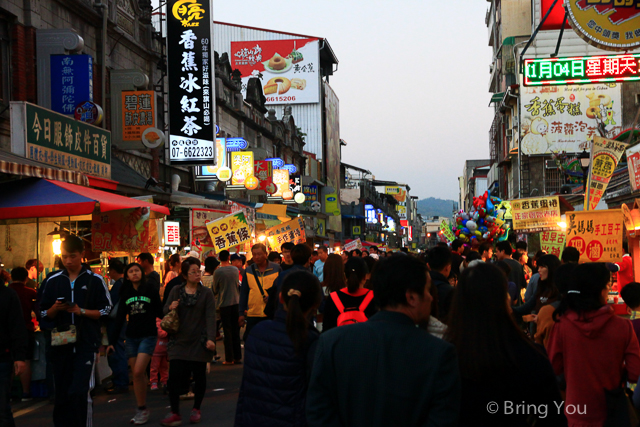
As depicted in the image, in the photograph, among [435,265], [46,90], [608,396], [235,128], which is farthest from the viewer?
[235,128]

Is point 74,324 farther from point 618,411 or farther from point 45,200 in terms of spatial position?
point 618,411

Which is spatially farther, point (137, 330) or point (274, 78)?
point (274, 78)

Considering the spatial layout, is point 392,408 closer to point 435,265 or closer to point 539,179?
point 435,265

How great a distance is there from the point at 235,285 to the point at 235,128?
20960 mm

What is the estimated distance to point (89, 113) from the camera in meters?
14.9

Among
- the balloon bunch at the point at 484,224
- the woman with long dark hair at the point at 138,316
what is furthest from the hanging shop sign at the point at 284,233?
the woman with long dark hair at the point at 138,316

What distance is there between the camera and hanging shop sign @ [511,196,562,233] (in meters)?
16.8

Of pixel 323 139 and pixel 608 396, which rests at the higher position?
pixel 323 139

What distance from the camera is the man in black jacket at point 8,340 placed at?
609 centimetres

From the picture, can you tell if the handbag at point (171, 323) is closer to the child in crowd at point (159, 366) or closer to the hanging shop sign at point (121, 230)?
the child in crowd at point (159, 366)

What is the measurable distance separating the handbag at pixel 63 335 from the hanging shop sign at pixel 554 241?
1130 centimetres

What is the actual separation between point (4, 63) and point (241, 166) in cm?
1182

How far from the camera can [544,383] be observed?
331cm

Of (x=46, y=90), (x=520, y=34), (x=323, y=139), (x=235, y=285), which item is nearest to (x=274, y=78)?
(x=323, y=139)
